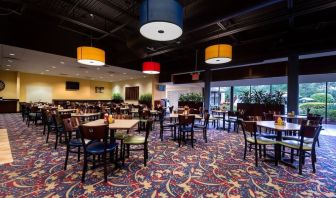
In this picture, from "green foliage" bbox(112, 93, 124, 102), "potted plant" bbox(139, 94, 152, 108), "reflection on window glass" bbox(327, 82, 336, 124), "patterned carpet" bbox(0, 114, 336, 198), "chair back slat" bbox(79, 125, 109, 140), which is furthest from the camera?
"green foliage" bbox(112, 93, 124, 102)

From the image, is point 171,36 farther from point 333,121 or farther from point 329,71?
point 333,121

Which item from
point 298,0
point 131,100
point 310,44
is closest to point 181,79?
point 131,100

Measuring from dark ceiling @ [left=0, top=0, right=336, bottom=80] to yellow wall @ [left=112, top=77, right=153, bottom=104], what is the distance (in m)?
5.99

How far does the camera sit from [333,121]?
421 inches

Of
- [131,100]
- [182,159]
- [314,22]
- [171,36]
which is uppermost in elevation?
[314,22]

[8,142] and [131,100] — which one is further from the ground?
[131,100]

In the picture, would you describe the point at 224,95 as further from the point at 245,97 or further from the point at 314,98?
the point at 314,98

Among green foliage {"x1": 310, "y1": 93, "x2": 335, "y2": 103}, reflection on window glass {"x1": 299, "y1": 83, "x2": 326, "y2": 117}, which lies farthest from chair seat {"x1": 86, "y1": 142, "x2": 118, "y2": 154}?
green foliage {"x1": 310, "y1": 93, "x2": 335, "y2": 103}

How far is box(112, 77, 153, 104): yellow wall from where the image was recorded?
14625 mm

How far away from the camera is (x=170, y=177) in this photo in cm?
289

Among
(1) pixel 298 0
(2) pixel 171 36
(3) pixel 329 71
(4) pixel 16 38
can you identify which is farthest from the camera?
(3) pixel 329 71

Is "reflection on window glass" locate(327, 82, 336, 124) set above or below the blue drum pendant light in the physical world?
below

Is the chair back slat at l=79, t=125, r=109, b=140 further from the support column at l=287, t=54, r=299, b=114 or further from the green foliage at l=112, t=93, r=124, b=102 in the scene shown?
the green foliage at l=112, t=93, r=124, b=102

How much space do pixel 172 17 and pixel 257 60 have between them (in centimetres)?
620
